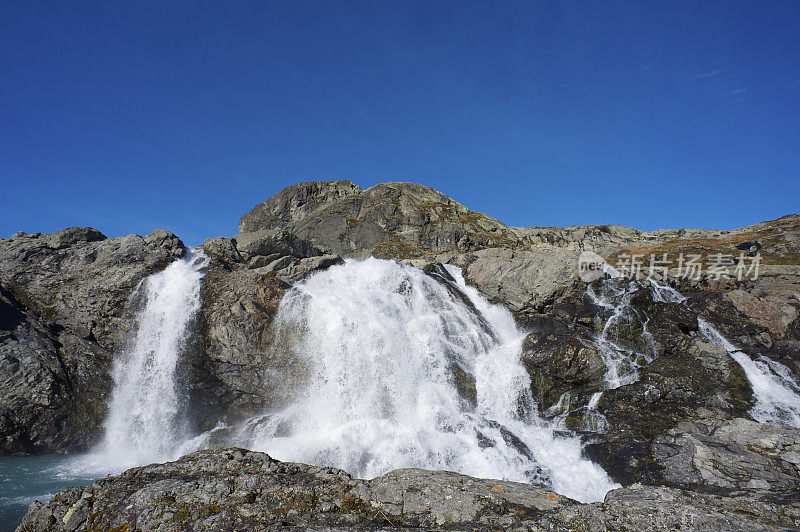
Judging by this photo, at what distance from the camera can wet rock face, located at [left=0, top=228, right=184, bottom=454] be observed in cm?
2178

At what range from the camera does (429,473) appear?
8633mm

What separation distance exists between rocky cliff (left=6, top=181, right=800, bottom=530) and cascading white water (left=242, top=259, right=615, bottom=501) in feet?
4.37

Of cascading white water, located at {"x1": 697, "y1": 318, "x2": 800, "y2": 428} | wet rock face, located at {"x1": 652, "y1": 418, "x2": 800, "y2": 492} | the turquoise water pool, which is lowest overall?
the turquoise water pool

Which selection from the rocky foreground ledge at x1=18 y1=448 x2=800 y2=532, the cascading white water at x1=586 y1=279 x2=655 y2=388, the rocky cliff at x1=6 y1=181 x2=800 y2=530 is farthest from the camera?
the cascading white water at x1=586 y1=279 x2=655 y2=388

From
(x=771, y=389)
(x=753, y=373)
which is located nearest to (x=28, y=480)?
(x=753, y=373)

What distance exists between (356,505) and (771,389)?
90.1 ft

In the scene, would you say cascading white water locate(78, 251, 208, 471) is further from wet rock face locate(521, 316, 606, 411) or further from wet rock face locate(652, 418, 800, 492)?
wet rock face locate(652, 418, 800, 492)

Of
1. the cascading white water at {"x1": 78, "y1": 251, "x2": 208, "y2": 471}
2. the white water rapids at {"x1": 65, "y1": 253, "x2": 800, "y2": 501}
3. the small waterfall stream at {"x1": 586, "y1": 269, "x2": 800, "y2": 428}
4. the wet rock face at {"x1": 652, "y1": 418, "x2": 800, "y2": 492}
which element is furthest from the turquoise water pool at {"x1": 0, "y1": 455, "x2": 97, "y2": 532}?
the small waterfall stream at {"x1": 586, "y1": 269, "x2": 800, "y2": 428}

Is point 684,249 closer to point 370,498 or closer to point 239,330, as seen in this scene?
point 239,330

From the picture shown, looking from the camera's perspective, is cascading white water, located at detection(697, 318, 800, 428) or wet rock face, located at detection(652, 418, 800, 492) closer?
wet rock face, located at detection(652, 418, 800, 492)

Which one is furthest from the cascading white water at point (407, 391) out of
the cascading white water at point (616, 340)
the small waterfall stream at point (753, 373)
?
the small waterfall stream at point (753, 373)

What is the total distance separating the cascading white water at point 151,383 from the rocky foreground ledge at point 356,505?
1552cm

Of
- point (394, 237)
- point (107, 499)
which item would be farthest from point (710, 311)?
point (394, 237)

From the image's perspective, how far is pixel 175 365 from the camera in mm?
24250
